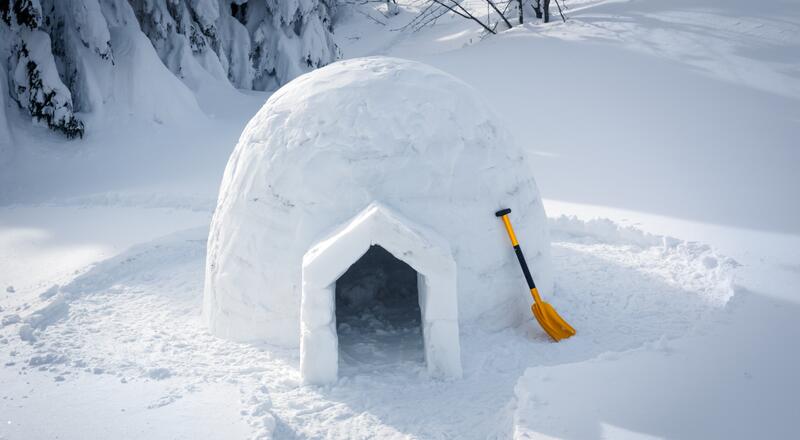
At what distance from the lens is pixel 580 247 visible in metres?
6.32

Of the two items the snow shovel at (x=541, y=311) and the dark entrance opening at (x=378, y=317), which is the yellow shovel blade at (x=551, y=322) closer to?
the snow shovel at (x=541, y=311)

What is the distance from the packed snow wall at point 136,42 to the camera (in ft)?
30.0

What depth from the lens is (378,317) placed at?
5.09 m

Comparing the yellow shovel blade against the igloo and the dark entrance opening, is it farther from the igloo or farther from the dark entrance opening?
the dark entrance opening

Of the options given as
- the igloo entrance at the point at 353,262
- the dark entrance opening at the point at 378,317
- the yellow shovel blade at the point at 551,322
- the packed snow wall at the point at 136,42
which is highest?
the packed snow wall at the point at 136,42

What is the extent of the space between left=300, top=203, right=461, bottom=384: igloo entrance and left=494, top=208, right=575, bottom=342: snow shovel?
2.14 ft

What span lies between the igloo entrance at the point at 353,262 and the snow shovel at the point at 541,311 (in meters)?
0.65

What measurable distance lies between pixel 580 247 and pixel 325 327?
3.17 meters

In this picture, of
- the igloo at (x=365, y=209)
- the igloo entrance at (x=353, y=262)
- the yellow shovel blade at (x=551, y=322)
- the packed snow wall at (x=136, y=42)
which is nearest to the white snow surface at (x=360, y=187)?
the igloo at (x=365, y=209)

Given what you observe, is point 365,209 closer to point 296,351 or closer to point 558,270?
point 296,351

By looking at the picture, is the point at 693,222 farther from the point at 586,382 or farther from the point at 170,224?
the point at 170,224

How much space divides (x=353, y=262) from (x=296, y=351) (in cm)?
87

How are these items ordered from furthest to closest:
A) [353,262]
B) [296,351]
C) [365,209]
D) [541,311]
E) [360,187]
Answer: [541,311]
[296,351]
[360,187]
[365,209]
[353,262]

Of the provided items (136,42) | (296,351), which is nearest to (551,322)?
(296,351)
